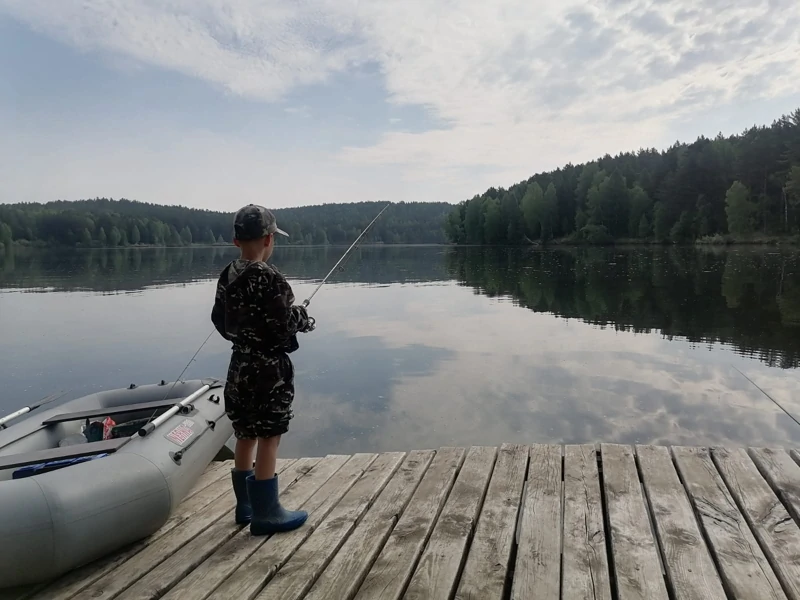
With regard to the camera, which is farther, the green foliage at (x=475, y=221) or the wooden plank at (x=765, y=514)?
the green foliage at (x=475, y=221)

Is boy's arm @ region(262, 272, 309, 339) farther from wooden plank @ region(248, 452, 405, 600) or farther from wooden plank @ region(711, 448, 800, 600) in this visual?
wooden plank @ region(711, 448, 800, 600)

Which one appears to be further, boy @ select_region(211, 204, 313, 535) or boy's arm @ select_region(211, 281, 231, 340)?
boy's arm @ select_region(211, 281, 231, 340)

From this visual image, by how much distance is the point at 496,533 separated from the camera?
9.64 feet

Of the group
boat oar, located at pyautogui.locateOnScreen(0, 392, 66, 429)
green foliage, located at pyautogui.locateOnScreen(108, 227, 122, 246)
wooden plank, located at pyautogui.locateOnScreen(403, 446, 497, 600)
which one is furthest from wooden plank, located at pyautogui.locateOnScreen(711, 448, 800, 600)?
green foliage, located at pyautogui.locateOnScreen(108, 227, 122, 246)

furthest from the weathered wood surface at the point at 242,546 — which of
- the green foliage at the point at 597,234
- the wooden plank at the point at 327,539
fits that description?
the green foliage at the point at 597,234

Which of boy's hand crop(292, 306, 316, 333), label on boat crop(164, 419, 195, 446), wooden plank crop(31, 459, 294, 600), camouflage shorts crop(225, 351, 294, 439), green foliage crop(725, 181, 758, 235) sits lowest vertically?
wooden plank crop(31, 459, 294, 600)

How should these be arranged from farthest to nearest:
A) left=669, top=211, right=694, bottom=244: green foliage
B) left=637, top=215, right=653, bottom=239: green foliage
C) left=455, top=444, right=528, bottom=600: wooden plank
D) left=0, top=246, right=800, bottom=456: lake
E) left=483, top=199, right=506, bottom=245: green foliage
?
1. left=483, top=199, right=506, bottom=245: green foliage
2. left=637, top=215, right=653, bottom=239: green foliage
3. left=669, top=211, right=694, bottom=244: green foliage
4. left=0, top=246, right=800, bottom=456: lake
5. left=455, top=444, right=528, bottom=600: wooden plank

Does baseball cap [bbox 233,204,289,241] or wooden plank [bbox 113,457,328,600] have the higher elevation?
baseball cap [bbox 233,204,289,241]

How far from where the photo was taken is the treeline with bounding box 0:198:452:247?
3720 inches

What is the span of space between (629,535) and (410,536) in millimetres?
1073

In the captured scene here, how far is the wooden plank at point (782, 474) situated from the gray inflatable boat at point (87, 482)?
3417mm

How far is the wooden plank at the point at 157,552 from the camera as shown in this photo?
2643 mm

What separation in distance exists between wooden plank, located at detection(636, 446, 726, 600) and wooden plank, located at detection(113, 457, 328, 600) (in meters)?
2.04

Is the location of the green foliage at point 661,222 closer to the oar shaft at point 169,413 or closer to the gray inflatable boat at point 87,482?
the oar shaft at point 169,413
